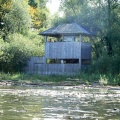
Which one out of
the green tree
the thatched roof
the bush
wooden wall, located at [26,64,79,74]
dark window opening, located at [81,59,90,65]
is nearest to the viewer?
the thatched roof

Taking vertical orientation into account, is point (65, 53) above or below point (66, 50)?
below

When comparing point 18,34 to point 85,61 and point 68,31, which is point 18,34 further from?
point 68,31

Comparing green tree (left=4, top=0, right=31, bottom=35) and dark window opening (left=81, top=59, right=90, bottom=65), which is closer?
dark window opening (left=81, top=59, right=90, bottom=65)

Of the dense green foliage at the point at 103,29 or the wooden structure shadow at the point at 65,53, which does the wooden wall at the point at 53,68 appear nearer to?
the wooden structure shadow at the point at 65,53

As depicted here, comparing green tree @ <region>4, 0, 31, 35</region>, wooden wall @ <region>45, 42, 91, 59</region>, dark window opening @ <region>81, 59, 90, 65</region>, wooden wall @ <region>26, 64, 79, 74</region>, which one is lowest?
wooden wall @ <region>26, 64, 79, 74</region>

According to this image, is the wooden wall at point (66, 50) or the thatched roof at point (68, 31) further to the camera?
the wooden wall at point (66, 50)

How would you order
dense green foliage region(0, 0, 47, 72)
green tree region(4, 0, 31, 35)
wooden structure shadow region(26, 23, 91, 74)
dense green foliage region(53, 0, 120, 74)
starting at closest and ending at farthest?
dense green foliage region(53, 0, 120, 74), wooden structure shadow region(26, 23, 91, 74), dense green foliage region(0, 0, 47, 72), green tree region(4, 0, 31, 35)

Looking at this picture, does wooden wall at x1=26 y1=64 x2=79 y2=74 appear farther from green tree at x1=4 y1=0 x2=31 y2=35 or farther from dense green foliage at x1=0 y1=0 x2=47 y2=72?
green tree at x1=4 y1=0 x2=31 y2=35

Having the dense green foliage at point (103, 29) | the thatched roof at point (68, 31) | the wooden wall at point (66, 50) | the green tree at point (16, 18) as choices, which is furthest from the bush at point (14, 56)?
the green tree at point (16, 18)

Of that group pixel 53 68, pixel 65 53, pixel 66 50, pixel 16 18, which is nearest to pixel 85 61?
pixel 65 53

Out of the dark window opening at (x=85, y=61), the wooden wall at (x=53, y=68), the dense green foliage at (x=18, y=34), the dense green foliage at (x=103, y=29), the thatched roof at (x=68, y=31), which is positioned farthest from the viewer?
the dark window opening at (x=85, y=61)

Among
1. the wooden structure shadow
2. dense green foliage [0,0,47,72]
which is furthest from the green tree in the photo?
the wooden structure shadow

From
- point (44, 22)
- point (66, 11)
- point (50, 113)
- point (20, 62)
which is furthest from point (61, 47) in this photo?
point (44, 22)

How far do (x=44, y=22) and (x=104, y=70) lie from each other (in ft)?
140
